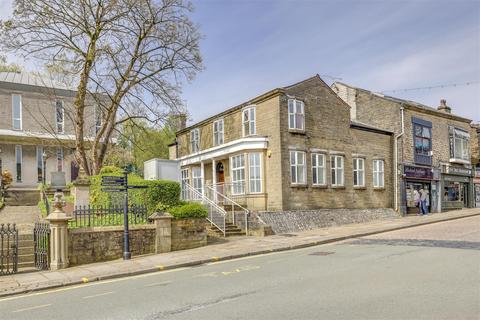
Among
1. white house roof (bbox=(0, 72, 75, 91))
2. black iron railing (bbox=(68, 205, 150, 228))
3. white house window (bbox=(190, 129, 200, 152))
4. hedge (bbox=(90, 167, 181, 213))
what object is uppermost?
white house roof (bbox=(0, 72, 75, 91))

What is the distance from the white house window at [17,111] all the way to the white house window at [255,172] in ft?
59.4

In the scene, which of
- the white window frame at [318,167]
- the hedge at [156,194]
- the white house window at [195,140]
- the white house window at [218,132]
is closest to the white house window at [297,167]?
the white window frame at [318,167]

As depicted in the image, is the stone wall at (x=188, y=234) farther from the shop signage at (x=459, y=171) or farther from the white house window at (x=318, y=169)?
the shop signage at (x=459, y=171)

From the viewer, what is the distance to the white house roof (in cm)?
3089

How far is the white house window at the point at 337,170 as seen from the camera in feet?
78.4

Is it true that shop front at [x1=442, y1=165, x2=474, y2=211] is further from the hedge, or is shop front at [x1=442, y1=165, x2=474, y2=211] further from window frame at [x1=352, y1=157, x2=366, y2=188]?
the hedge

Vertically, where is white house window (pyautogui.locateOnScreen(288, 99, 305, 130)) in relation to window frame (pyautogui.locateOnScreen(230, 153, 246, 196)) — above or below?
above

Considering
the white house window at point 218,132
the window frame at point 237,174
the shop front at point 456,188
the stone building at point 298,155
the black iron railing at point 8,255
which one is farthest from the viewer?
the shop front at point 456,188

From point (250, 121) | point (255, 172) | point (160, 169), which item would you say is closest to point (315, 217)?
point (255, 172)

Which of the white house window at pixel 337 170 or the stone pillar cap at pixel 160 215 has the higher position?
Result: the white house window at pixel 337 170

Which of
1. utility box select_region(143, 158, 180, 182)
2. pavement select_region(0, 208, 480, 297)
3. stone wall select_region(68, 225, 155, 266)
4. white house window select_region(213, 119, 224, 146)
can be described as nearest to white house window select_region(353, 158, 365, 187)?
pavement select_region(0, 208, 480, 297)

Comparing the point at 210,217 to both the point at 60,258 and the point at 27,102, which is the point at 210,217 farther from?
the point at 27,102

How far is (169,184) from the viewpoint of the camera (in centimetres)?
1622

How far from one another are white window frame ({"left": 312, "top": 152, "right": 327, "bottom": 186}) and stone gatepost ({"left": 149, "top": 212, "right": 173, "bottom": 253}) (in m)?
10.2
